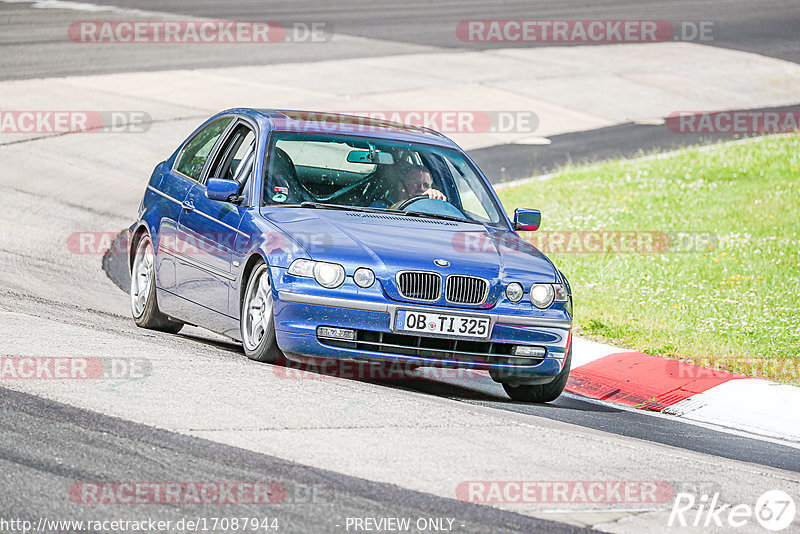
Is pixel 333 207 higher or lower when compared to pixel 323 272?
higher

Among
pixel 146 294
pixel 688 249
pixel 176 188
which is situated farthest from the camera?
pixel 688 249

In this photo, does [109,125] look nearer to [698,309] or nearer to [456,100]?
[456,100]

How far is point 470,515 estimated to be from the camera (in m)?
5.18

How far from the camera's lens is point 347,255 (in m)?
7.53

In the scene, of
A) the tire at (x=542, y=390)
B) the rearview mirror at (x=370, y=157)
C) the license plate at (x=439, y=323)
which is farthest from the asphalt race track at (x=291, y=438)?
the rearview mirror at (x=370, y=157)

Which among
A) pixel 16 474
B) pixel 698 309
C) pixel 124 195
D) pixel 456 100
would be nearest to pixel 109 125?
pixel 124 195

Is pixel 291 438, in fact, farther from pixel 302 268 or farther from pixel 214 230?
pixel 214 230

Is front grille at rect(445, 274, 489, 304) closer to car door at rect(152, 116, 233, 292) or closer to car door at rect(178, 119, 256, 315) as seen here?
car door at rect(178, 119, 256, 315)

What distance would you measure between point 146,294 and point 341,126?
1.99 meters

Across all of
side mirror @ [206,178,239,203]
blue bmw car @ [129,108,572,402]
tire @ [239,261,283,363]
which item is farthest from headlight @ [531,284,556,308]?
side mirror @ [206,178,239,203]

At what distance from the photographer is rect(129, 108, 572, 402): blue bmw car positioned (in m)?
7.51

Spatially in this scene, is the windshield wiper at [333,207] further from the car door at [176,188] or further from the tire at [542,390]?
the tire at [542,390]

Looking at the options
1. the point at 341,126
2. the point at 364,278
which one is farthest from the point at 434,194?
the point at 364,278

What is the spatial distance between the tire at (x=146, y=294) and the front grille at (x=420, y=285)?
8.62 feet
